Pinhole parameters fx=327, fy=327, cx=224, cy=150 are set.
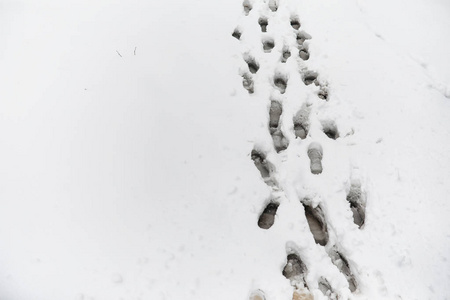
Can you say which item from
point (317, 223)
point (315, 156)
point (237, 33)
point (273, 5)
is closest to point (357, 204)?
point (317, 223)

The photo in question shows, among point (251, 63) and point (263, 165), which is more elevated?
point (251, 63)

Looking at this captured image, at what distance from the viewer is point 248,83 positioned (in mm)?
2541

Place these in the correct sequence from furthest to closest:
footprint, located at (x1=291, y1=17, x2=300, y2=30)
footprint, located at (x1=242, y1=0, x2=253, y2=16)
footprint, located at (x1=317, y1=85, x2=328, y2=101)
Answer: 1. footprint, located at (x1=242, y1=0, x2=253, y2=16)
2. footprint, located at (x1=291, y1=17, x2=300, y2=30)
3. footprint, located at (x1=317, y1=85, x2=328, y2=101)

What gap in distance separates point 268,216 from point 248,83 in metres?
1.11

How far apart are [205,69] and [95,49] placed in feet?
3.00

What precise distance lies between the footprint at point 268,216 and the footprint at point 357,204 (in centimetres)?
44

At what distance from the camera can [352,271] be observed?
1.67 meters

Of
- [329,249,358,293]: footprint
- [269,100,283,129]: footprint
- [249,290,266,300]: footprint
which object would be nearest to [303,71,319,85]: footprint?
[269,100,283,129]: footprint

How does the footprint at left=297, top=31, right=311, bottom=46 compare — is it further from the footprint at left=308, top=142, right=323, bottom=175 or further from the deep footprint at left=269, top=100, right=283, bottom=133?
the footprint at left=308, top=142, right=323, bottom=175

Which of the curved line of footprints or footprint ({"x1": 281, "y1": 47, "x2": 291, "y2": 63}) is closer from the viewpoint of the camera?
the curved line of footprints

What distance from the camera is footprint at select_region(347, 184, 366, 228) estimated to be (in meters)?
1.84

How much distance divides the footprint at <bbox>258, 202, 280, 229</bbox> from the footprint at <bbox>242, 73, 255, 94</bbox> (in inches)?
36.9

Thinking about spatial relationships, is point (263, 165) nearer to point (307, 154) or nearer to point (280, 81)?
point (307, 154)

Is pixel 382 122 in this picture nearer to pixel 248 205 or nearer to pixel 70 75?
pixel 248 205
